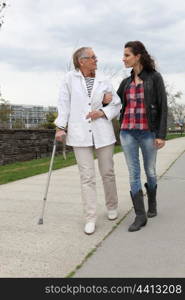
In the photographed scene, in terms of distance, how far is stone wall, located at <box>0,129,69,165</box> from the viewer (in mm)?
16527

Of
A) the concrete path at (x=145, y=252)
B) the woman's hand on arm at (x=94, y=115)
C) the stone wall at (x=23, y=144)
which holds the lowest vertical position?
the stone wall at (x=23, y=144)

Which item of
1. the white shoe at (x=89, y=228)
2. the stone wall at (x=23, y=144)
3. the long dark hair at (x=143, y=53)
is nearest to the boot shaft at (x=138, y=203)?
the white shoe at (x=89, y=228)

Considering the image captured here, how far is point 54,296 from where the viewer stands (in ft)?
10.1

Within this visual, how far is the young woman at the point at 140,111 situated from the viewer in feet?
15.5

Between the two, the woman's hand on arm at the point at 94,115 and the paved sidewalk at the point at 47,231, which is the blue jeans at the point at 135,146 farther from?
the paved sidewalk at the point at 47,231

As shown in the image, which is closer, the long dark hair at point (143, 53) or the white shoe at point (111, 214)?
the long dark hair at point (143, 53)

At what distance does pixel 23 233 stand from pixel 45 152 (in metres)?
14.8

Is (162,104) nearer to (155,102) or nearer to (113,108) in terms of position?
(155,102)

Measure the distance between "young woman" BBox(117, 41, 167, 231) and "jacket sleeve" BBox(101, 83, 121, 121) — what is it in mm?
66

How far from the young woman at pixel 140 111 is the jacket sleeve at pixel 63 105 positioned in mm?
616

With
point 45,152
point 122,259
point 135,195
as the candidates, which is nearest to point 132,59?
point 135,195

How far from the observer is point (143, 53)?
4.78m

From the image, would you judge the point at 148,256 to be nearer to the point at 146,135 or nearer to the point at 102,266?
the point at 102,266

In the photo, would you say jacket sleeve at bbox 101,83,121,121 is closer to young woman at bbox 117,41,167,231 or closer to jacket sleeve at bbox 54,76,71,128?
young woman at bbox 117,41,167,231
